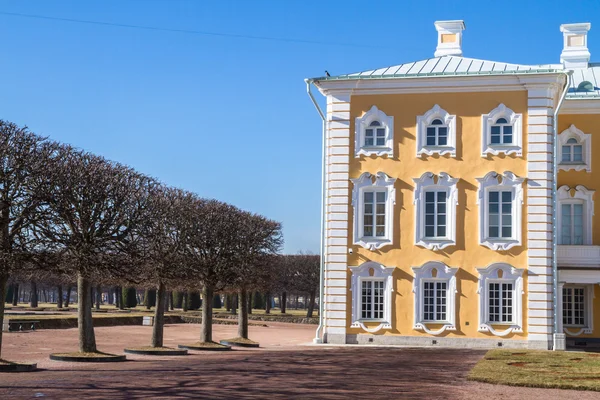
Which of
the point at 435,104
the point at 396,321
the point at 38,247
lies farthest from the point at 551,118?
the point at 38,247

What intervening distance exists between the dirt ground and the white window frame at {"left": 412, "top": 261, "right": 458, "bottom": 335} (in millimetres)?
4358

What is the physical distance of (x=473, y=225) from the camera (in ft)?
120

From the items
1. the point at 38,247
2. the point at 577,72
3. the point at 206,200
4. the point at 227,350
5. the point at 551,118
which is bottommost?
the point at 227,350

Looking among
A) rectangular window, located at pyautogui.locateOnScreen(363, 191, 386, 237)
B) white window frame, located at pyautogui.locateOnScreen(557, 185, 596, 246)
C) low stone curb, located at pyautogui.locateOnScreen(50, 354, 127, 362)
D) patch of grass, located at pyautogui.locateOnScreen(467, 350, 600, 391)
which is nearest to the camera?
patch of grass, located at pyautogui.locateOnScreen(467, 350, 600, 391)

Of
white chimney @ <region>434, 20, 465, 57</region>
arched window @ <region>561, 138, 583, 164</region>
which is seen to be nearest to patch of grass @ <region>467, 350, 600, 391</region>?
arched window @ <region>561, 138, 583, 164</region>

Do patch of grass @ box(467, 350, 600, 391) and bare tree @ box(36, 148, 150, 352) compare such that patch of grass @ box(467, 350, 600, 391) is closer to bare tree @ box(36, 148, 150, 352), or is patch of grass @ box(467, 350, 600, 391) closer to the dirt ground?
the dirt ground

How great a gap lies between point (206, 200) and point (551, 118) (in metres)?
15.5

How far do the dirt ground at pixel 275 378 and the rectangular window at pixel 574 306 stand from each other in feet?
30.7

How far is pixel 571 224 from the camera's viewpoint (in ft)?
132

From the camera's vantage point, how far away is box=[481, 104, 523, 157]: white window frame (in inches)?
1432

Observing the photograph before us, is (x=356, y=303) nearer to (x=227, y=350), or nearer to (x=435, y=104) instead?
(x=227, y=350)

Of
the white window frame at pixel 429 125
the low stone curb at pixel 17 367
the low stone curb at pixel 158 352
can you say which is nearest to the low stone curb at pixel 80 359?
the low stone curb at pixel 17 367

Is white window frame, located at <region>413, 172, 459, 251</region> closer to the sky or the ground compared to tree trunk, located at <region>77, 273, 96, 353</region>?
closer to the sky

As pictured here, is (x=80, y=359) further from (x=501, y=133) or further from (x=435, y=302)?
(x=501, y=133)
